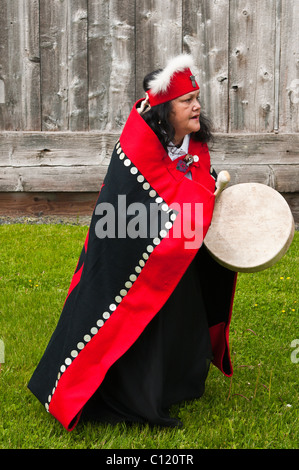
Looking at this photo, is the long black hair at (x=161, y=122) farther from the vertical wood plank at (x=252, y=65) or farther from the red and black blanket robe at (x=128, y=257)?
the vertical wood plank at (x=252, y=65)

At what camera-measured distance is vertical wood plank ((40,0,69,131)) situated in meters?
6.27

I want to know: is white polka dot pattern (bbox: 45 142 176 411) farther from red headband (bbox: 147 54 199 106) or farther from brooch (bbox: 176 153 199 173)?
red headband (bbox: 147 54 199 106)

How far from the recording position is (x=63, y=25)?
628 cm

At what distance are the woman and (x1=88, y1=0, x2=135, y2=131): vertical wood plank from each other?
135 inches

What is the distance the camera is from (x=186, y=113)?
9.70 ft

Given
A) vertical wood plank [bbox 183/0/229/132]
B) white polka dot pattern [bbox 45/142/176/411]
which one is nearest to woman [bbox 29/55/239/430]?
white polka dot pattern [bbox 45/142/176/411]

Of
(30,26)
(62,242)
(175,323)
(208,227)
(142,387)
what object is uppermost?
(30,26)

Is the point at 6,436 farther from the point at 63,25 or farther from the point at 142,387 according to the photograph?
the point at 63,25

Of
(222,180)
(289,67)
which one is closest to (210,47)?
(289,67)

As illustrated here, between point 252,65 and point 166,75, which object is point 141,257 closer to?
point 166,75

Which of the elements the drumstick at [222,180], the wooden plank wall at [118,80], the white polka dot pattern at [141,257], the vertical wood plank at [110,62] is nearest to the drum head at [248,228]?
the drumstick at [222,180]

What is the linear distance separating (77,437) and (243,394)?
101cm

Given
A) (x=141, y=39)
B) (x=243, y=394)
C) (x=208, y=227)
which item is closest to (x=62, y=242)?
(x=141, y=39)

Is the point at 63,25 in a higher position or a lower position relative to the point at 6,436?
higher
